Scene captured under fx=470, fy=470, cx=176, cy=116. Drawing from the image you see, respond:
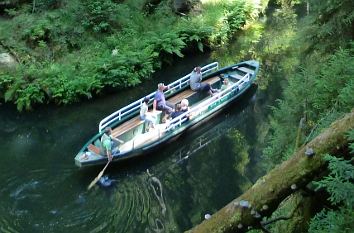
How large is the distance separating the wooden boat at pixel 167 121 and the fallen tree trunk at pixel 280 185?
26.7ft

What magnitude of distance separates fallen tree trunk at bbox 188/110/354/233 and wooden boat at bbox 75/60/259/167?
815cm

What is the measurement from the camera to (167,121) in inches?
543

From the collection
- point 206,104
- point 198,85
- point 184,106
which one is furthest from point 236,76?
point 184,106

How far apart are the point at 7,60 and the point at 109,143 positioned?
286 inches

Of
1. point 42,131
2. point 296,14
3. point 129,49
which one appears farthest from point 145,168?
point 296,14

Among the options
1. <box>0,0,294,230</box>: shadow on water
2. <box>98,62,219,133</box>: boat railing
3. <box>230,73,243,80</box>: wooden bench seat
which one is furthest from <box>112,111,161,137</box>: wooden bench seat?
<box>230,73,243,80</box>: wooden bench seat

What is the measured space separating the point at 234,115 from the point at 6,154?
7.43 m

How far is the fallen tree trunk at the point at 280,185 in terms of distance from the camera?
450 centimetres

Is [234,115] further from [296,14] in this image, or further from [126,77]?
[296,14]

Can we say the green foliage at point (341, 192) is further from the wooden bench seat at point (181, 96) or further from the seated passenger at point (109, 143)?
the wooden bench seat at point (181, 96)

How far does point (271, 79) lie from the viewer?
1861 centimetres

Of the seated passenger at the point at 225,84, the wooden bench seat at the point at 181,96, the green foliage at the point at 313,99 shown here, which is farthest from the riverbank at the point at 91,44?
the green foliage at the point at 313,99

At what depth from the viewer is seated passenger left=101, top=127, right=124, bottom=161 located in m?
12.3

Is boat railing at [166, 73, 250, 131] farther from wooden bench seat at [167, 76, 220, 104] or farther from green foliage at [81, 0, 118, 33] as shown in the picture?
green foliage at [81, 0, 118, 33]
